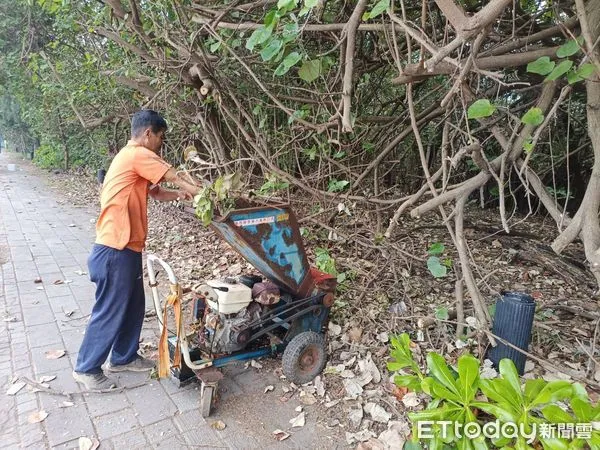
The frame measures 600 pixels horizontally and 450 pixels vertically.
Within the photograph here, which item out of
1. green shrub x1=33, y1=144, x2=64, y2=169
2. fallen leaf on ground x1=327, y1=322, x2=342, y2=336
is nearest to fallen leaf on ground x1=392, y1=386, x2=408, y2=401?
fallen leaf on ground x1=327, y1=322, x2=342, y2=336

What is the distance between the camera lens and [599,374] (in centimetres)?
296

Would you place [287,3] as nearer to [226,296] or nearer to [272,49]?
[272,49]

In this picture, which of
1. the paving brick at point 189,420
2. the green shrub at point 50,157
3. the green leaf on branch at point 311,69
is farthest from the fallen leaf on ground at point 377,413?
the green shrub at point 50,157

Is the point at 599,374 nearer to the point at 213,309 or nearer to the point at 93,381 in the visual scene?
the point at 213,309

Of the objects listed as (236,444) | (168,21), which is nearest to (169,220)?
(168,21)

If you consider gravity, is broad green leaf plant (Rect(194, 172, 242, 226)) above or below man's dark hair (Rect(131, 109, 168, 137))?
below

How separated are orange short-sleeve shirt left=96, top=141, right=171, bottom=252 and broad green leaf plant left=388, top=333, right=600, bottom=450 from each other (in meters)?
2.17

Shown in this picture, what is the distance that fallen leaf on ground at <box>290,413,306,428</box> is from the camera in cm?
278

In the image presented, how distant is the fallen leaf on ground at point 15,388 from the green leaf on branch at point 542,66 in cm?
409

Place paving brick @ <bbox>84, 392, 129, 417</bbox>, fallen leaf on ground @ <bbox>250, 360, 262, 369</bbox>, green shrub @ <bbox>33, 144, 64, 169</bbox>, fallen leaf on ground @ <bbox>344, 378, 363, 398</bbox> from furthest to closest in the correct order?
1. green shrub @ <bbox>33, 144, 64, 169</bbox>
2. fallen leaf on ground @ <bbox>250, 360, 262, 369</bbox>
3. fallen leaf on ground @ <bbox>344, 378, 363, 398</bbox>
4. paving brick @ <bbox>84, 392, 129, 417</bbox>

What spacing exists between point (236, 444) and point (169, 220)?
637 centimetres

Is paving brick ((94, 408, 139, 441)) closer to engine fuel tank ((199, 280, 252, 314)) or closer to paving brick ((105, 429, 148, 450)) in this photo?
paving brick ((105, 429, 148, 450))

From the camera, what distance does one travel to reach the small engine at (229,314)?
300 cm

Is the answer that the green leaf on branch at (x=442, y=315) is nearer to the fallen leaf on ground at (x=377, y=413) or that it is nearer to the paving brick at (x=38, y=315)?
the fallen leaf on ground at (x=377, y=413)
